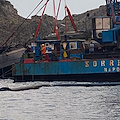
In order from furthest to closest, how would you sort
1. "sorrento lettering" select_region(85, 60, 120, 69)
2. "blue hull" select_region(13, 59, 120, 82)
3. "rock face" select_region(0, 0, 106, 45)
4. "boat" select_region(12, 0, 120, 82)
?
"rock face" select_region(0, 0, 106, 45)
"boat" select_region(12, 0, 120, 82)
"blue hull" select_region(13, 59, 120, 82)
"sorrento lettering" select_region(85, 60, 120, 69)

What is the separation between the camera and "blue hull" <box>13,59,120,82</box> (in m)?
55.8

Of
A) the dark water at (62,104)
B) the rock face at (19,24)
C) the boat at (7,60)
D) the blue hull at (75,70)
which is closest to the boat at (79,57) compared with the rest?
the blue hull at (75,70)

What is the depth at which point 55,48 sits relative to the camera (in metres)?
60.7

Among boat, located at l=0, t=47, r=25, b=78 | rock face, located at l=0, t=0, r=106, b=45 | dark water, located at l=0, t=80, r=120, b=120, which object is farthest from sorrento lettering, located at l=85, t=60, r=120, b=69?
rock face, located at l=0, t=0, r=106, b=45

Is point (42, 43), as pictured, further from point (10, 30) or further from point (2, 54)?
point (10, 30)

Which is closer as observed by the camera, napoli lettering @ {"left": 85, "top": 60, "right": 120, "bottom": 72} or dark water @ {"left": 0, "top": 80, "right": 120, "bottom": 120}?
dark water @ {"left": 0, "top": 80, "right": 120, "bottom": 120}

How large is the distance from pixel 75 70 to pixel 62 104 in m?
19.9

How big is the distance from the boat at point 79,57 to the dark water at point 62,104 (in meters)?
8.31

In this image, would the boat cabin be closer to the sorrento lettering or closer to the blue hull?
the blue hull

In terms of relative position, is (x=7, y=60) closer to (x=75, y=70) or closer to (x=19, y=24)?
(x=75, y=70)

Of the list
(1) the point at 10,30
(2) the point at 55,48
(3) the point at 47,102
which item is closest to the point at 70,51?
(2) the point at 55,48

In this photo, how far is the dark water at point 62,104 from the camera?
105 feet

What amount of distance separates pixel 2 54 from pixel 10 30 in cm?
4448

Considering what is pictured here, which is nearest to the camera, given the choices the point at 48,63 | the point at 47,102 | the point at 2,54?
the point at 47,102
